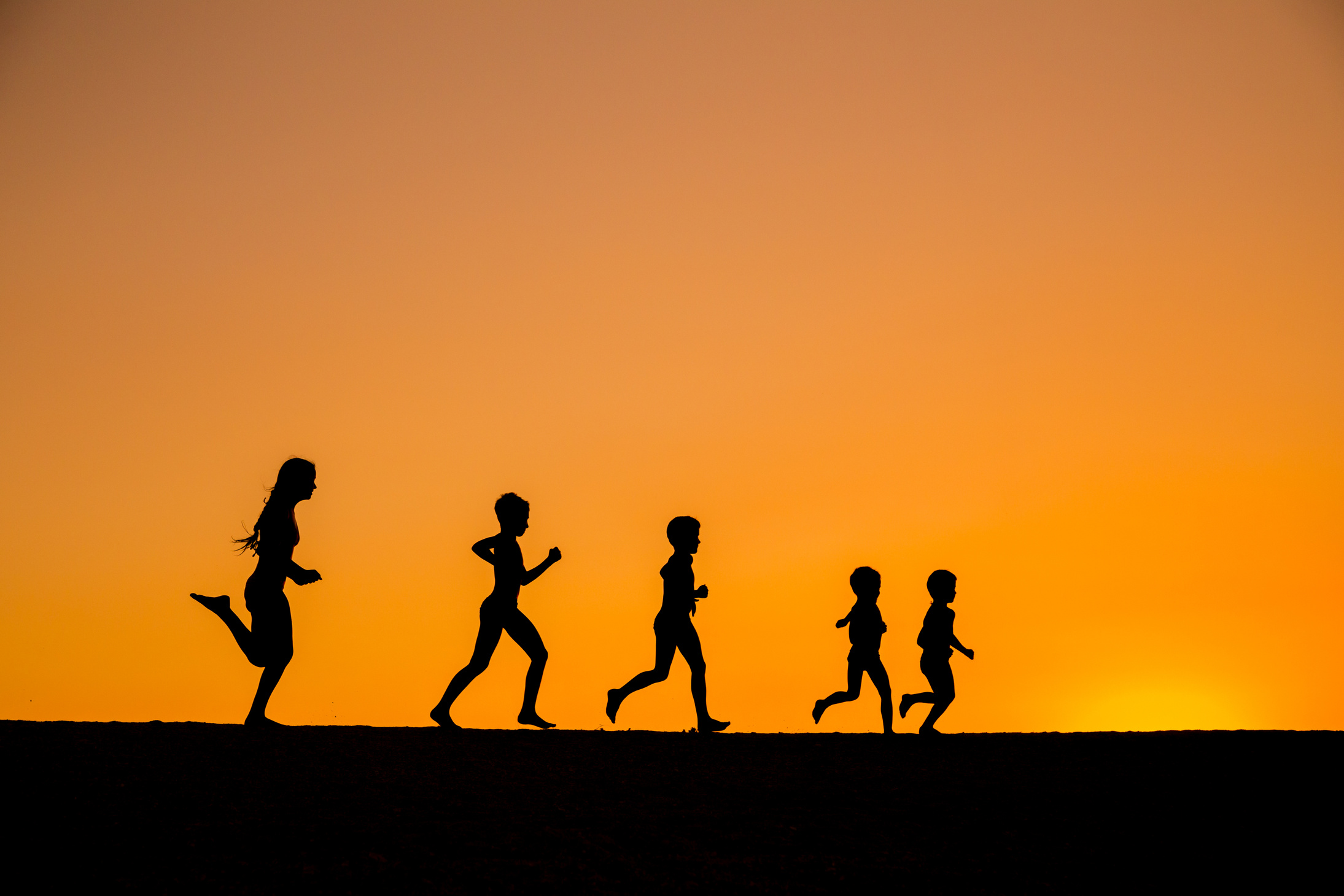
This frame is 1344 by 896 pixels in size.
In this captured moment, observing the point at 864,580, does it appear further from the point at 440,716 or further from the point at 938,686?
the point at 440,716

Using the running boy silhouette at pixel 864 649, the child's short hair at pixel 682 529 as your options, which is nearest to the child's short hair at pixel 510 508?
the child's short hair at pixel 682 529

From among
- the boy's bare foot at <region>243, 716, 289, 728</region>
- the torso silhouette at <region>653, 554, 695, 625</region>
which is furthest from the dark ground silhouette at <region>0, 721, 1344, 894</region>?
the torso silhouette at <region>653, 554, 695, 625</region>

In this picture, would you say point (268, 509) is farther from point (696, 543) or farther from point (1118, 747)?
point (1118, 747)

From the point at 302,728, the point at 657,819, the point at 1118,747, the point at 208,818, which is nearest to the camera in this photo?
the point at 208,818

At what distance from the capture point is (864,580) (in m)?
12.5

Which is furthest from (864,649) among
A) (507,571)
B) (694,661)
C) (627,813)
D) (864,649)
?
(627,813)

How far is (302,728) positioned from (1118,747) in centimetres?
696

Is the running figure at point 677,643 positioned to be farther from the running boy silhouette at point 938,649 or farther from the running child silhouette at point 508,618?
the running boy silhouette at point 938,649

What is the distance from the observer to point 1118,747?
9578 millimetres

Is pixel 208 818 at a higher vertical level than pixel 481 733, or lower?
lower

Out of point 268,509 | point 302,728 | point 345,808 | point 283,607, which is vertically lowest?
point 345,808

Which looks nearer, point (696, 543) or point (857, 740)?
point (857, 740)

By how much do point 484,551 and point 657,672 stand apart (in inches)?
85.4

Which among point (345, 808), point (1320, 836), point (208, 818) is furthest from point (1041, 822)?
point (208, 818)
